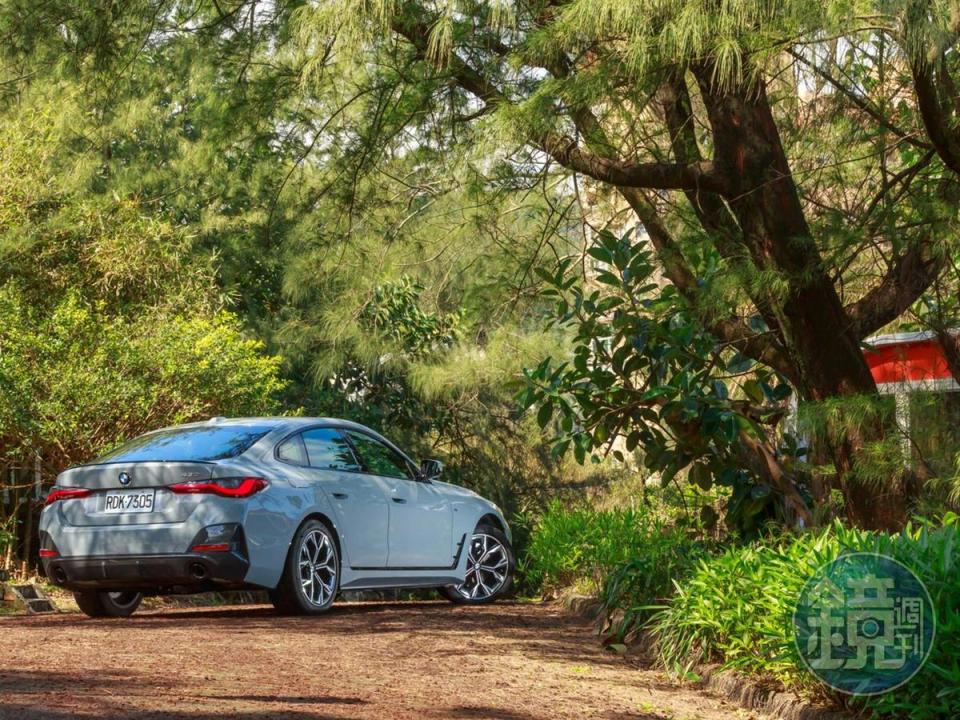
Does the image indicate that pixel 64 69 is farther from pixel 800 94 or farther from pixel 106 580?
pixel 800 94

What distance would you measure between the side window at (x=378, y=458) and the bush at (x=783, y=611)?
2873 mm

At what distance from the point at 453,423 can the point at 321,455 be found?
1095cm

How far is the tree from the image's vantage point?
20.7 ft

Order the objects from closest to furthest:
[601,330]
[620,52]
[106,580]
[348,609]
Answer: [620,52]
[106,580]
[601,330]
[348,609]

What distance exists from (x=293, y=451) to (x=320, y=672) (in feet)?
11.3

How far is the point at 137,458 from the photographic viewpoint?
9.29m

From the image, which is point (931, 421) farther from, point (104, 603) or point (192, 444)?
point (104, 603)

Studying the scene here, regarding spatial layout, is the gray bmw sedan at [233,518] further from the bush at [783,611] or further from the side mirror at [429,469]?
the bush at [783,611]

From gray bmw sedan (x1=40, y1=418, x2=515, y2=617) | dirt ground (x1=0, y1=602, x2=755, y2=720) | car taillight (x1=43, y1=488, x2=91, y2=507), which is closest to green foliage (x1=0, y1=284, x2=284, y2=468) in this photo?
gray bmw sedan (x1=40, y1=418, x2=515, y2=617)

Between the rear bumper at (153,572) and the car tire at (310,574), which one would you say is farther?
the car tire at (310,574)

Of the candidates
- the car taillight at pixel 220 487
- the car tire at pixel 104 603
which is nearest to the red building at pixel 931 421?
the car taillight at pixel 220 487

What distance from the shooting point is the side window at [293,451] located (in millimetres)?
9570

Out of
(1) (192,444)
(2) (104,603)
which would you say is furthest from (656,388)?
(2) (104,603)

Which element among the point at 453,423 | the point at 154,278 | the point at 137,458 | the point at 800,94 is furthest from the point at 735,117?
the point at 453,423
